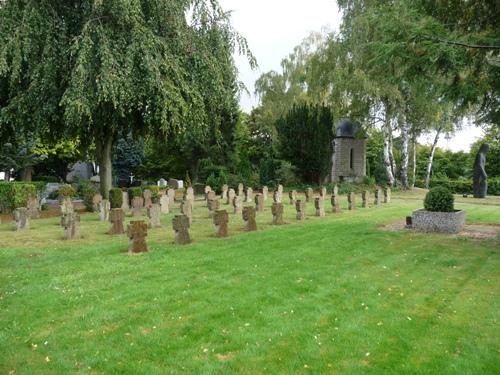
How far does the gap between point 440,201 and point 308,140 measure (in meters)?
16.8

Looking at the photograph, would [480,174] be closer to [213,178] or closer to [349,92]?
[349,92]

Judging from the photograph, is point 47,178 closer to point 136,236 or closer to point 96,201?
point 96,201

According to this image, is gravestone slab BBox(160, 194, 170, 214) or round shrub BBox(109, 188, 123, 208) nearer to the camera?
gravestone slab BBox(160, 194, 170, 214)

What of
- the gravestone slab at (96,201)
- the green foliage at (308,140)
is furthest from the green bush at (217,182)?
the gravestone slab at (96,201)

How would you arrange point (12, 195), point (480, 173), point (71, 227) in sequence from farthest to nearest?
point (480, 173) → point (12, 195) → point (71, 227)

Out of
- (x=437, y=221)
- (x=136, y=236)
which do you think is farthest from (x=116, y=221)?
(x=437, y=221)

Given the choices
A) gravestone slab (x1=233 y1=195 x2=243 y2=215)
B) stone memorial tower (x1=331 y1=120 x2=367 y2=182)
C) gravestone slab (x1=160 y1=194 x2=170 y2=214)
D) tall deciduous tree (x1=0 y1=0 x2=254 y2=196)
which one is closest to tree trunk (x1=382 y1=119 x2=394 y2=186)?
stone memorial tower (x1=331 y1=120 x2=367 y2=182)

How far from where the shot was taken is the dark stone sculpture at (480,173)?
23328 millimetres

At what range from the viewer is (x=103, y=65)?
11859 millimetres

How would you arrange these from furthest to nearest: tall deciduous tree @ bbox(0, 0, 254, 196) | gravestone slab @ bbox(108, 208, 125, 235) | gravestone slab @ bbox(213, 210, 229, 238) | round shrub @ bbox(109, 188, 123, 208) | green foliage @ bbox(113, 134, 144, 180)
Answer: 1. green foliage @ bbox(113, 134, 144, 180)
2. round shrub @ bbox(109, 188, 123, 208)
3. tall deciduous tree @ bbox(0, 0, 254, 196)
4. gravestone slab @ bbox(108, 208, 125, 235)
5. gravestone slab @ bbox(213, 210, 229, 238)

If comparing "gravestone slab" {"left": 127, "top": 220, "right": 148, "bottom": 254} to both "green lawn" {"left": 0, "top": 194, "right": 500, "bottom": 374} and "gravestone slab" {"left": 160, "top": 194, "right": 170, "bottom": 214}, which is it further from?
"gravestone slab" {"left": 160, "top": 194, "right": 170, "bottom": 214}

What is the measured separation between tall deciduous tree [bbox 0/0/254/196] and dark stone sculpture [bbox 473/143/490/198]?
15.9m

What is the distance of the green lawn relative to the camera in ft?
12.4

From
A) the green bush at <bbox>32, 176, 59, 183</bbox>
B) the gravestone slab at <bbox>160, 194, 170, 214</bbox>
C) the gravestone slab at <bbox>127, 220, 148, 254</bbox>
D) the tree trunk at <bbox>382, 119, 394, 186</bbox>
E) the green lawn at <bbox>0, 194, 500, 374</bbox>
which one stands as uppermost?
the tree trunk at <bbox>382, 119, 394, 186</bbox>
